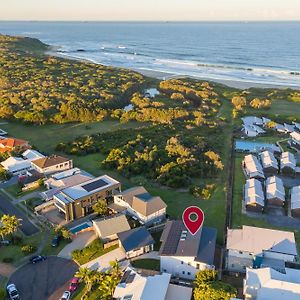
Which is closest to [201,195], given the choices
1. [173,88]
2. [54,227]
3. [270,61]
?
[54,227]

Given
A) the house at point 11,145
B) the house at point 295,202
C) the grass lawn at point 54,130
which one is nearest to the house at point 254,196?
the house at point 295,202

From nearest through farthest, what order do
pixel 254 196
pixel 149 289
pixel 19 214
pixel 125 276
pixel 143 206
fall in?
pixel 149 289
pixel 125 276
pixel 143 206
pixel 19 214
pixel 254 196

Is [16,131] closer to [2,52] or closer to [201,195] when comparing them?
[201,195]

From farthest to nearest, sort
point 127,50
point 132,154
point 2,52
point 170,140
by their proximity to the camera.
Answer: point 127,50
point 2,52
point 170,140
point 132,154

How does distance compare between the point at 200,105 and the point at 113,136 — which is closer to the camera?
the point at 113,136

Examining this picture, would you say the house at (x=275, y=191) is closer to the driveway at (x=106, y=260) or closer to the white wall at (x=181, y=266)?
the white wall at (x=181, y=266)

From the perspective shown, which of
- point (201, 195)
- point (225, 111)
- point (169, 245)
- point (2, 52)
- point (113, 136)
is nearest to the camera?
point (169, 245)

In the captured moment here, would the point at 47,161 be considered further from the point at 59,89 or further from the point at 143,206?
the point at 59,89

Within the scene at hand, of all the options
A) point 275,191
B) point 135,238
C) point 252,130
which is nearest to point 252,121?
point 252,130
